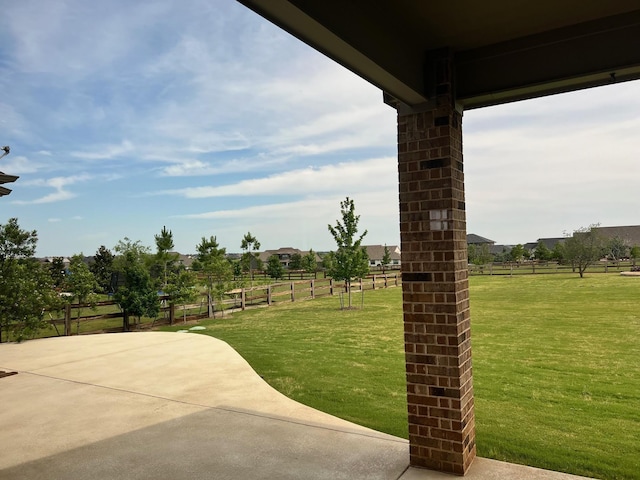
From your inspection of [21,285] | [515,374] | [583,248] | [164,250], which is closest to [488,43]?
[515,374]

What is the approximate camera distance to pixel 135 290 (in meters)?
12.3

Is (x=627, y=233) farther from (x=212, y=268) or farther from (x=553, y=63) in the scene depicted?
(x=553, y=63)

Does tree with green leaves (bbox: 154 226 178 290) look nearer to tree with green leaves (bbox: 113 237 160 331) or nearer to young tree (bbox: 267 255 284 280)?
tree with green leaves (bbox: 113 237 160 331)

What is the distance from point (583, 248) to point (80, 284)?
31.1m

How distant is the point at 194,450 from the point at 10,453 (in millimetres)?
1630

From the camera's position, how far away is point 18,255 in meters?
9.15

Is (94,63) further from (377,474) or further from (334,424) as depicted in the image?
(377,474)

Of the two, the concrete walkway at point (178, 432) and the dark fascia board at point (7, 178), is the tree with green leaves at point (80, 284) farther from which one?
the dark fascia board at point (7, 178)

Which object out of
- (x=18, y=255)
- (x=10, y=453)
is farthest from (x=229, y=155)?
(x=10, y=453)

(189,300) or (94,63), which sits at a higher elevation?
(94,63)

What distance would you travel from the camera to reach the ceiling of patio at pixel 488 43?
7.19ft

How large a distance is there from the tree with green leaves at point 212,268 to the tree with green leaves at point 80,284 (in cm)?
394

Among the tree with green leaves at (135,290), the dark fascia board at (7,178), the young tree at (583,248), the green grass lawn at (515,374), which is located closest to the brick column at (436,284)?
the green grass lawn at (515,374)

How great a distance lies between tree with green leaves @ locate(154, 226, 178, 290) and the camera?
13625 mm
